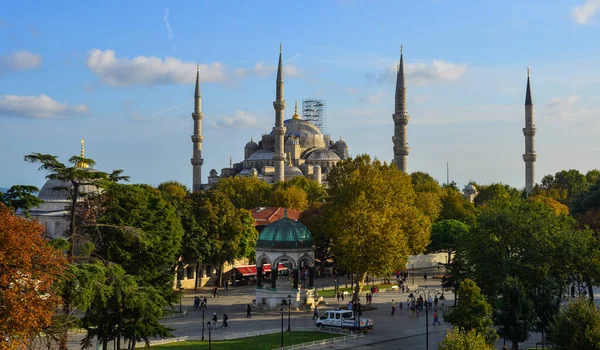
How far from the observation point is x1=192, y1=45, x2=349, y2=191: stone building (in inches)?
4038

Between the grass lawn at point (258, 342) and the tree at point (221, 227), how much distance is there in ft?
60.0

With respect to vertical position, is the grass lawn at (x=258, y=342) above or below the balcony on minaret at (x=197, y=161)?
below

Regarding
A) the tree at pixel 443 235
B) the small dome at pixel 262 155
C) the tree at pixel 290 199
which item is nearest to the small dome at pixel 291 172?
the small dome at pixel 262 155

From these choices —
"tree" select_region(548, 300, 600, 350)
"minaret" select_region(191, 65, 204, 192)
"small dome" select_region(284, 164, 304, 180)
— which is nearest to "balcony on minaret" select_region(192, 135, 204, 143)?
"minaret" select_region(191, 65, 204, 192)

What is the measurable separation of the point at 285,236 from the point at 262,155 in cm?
8967

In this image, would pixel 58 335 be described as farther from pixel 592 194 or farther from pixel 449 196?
pixel 449 196

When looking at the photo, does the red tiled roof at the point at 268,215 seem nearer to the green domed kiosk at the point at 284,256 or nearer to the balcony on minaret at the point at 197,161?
the green domed kiosk at the point at 284,256

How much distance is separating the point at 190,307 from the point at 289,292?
6.36 m

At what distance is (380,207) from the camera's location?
150 feet

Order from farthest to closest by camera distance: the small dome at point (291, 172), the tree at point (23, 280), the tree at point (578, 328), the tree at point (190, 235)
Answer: the small dome at point (291, 172) < the tree at point (190, 235) < the tree at point (578, 328) < the tree at point (23, 280)

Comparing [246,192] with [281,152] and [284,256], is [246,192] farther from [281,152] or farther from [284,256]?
[284,256]

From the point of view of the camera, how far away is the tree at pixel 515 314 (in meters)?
29.3

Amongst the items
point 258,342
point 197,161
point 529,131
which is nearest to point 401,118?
point 529,131

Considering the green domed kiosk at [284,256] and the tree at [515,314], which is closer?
the tree at [515,314]
